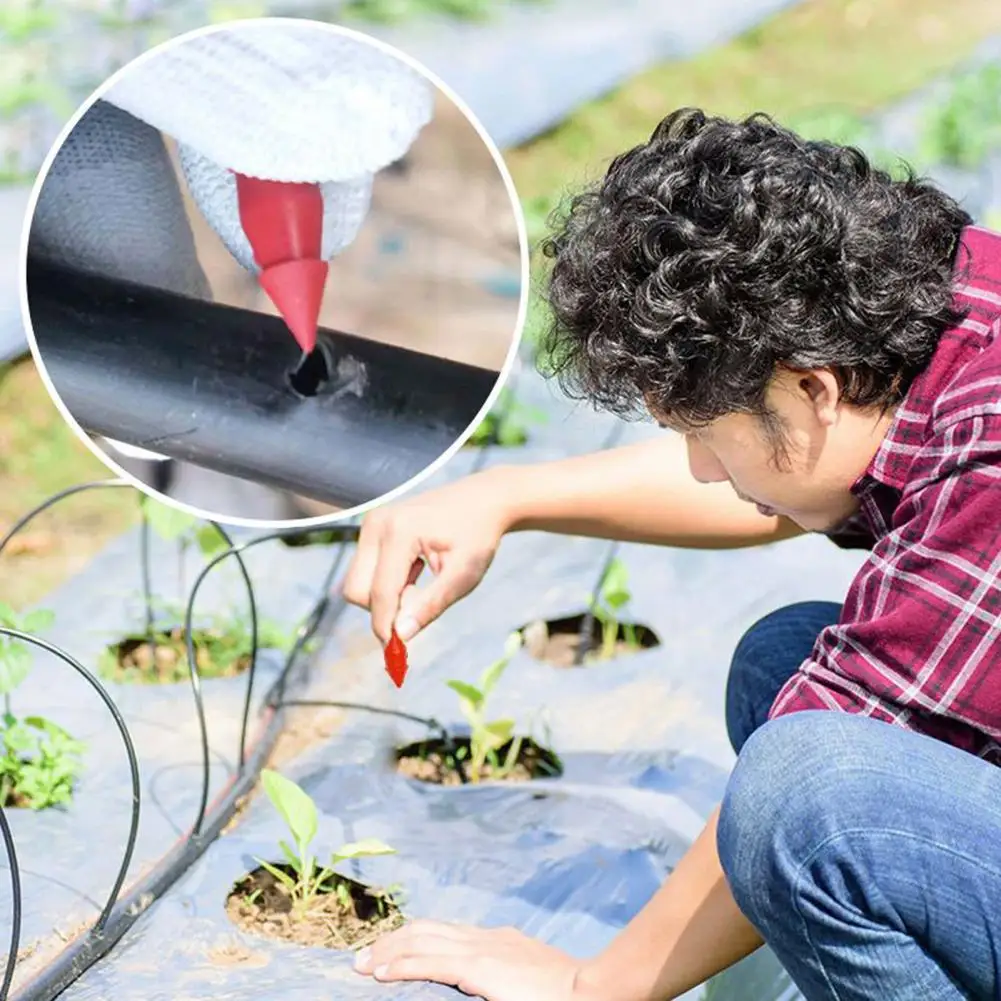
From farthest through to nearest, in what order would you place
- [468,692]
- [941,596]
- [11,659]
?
1. [468,692]
2. [11,659]
3. [941,596]

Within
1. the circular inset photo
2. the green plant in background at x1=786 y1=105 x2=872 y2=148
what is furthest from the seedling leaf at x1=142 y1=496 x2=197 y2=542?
the green plant in background at x1=786 y1=105 x2=872 y2=148

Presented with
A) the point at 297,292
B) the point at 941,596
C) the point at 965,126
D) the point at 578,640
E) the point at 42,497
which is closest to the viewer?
the point at 941,596

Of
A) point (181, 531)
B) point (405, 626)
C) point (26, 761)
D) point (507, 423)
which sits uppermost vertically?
point (405, 626)

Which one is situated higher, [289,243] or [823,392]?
[823,392]

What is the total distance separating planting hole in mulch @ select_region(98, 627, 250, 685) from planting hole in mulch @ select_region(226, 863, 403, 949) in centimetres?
41

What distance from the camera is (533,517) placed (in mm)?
1516

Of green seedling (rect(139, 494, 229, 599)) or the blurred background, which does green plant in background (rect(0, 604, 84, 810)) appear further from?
the blurred background

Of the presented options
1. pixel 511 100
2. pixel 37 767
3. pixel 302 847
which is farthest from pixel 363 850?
pixel 511 100

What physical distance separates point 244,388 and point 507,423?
1.16 m

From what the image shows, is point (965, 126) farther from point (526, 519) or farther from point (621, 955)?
point (621, 955)

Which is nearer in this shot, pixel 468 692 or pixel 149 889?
pixel 149 889

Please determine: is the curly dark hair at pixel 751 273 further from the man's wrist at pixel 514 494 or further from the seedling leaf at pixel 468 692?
the seedling leaf at pixel 468 692

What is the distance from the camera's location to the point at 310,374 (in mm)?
1377

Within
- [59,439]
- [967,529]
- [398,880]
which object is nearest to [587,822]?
[398,880]
